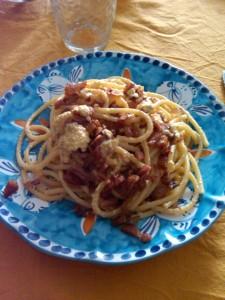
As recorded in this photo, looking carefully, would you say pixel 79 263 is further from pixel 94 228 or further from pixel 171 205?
pixel 171 205

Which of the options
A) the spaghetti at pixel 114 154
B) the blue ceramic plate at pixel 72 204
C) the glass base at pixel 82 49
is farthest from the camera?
the glass base at pixel 82 49

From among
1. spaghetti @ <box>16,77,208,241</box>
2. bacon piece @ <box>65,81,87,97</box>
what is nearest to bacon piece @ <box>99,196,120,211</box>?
spaghetti @ <box>16,77,208,241</box>

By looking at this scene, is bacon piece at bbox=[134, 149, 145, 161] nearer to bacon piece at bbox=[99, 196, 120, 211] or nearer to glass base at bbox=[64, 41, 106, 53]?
bacon piece at bbox=[99, 196, 120, 211]

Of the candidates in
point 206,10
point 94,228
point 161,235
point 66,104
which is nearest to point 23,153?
point 66,104

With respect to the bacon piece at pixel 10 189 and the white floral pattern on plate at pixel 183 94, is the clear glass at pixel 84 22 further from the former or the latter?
the bacon piece at pixel 10 189

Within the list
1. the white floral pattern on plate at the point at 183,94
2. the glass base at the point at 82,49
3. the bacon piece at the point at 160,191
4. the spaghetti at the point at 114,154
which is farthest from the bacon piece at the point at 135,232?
the glass base at the point at 82,49
